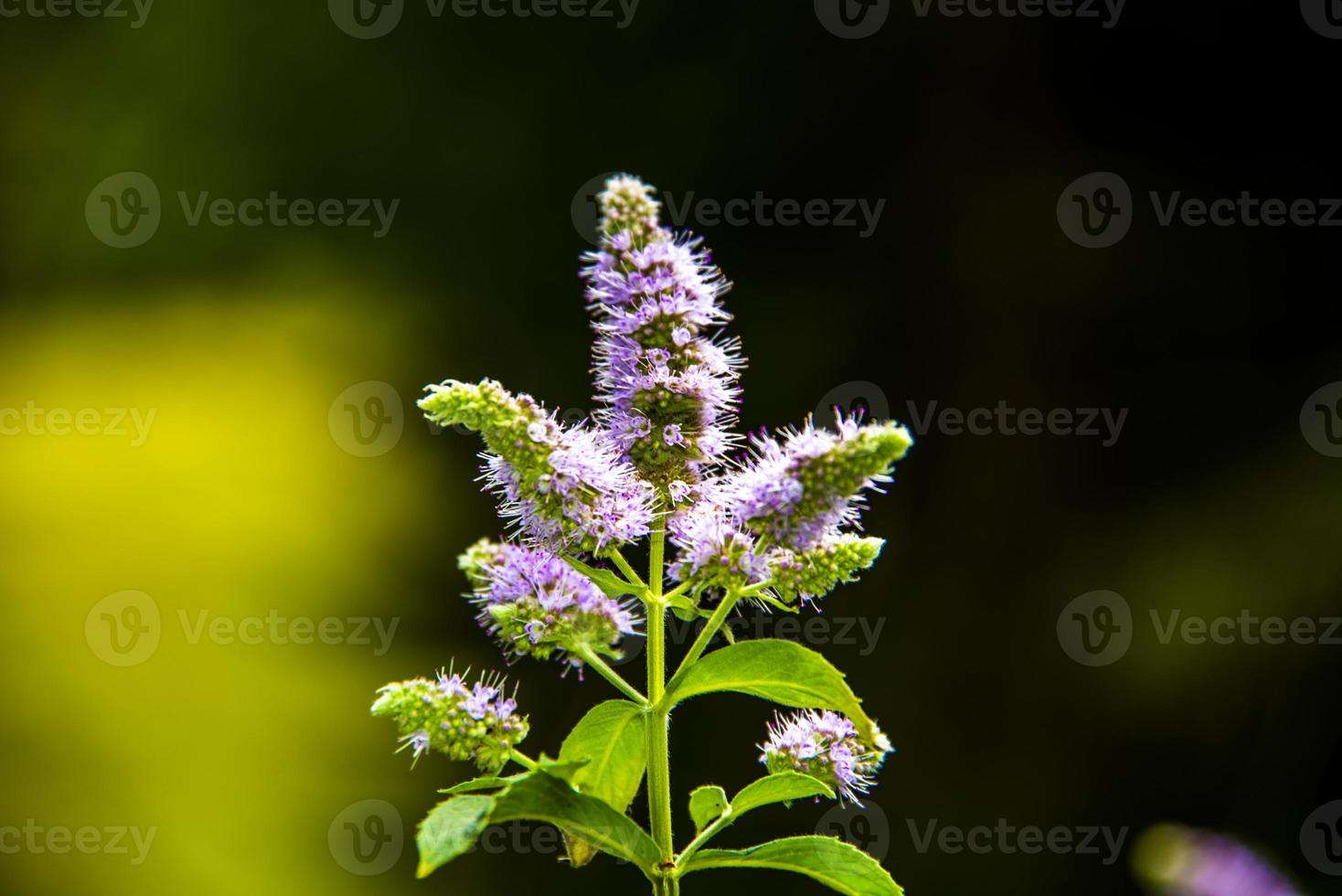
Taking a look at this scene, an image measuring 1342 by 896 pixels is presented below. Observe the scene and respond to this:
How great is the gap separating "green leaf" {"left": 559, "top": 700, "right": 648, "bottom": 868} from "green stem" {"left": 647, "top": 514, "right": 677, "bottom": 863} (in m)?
0.03

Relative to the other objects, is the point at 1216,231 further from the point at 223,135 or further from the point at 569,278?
the point at 223,135

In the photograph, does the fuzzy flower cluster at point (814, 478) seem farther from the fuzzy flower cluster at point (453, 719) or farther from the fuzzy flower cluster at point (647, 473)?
the fuzzy flower cluster at point (453, 719)

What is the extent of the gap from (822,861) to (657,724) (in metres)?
0.21

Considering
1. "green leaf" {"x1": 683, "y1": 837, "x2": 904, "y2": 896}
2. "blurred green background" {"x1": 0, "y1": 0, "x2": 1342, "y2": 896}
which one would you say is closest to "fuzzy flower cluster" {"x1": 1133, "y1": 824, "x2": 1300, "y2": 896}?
"green leaf" {"x1": 683, "y1": 837, "x2": 904, "y2": 896}

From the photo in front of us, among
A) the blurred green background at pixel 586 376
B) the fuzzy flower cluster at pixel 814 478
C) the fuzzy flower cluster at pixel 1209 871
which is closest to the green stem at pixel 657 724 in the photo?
the fuzzy flower cluster at pixel 814 478

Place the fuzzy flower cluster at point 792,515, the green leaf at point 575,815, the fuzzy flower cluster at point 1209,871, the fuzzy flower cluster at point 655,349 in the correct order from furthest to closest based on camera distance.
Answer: the fuzzy flower cluster at point 655,349, the fuzzy flower cluster at point 792,515, the green leaf at point 575,815, the fuzzy flower cluster at point 1209,871

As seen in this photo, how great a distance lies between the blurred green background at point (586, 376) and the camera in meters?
3.55

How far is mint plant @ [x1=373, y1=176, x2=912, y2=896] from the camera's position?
3.51 ft

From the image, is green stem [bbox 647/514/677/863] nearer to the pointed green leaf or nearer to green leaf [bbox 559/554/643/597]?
green leaf [bbox 559/554/643/597]

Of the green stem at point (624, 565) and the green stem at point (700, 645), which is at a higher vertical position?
the green stem at point (624, 565)

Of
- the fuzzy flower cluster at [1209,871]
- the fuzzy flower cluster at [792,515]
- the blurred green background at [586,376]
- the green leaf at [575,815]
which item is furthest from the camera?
the blurred green background at [586,376]

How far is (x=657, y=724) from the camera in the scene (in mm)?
1125

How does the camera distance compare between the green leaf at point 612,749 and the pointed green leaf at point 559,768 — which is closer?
the pointed green leaf at point 559,768

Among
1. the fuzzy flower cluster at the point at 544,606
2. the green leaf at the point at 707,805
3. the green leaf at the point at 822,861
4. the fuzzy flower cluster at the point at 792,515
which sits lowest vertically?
the green leaf at the point at 822,861
